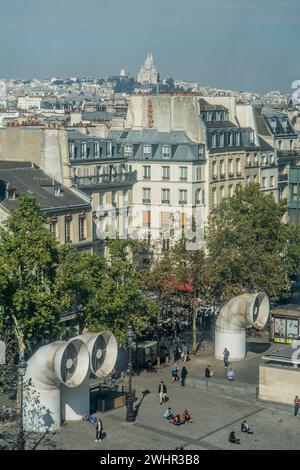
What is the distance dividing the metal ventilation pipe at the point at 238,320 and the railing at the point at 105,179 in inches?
677

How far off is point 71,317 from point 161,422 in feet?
53.8

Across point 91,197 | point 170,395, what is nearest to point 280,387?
point 170,395

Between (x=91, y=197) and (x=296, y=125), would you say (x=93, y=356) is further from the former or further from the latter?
(x=296, y=125)

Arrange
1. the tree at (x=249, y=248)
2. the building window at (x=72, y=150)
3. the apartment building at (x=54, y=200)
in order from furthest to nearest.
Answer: the building window at (x=72, y=150) → the apartment building at (x=54, y=200) → the tree at (x=249, y=248)

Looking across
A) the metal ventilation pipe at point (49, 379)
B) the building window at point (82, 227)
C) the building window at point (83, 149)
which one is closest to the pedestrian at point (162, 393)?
the metal ventilation pipe at point (49, 379)

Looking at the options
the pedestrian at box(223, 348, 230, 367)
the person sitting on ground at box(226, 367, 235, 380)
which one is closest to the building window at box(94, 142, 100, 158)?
the pedestrian at box(223, 348, 230, 367)

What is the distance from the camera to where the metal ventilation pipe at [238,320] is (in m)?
56.5

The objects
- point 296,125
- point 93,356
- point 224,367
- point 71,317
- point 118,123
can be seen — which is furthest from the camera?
point 296,125

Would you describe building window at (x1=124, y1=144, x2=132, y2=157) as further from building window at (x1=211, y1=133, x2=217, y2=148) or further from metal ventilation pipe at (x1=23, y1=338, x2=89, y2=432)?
metal ventilation pipe at (x1=23, y1=338, x2=89, y2=432)

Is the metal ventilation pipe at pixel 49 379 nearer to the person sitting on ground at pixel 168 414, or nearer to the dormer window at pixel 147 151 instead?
the person sitting on ground at pixel 168 414

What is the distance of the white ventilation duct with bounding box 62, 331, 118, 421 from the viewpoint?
4556 centimetres

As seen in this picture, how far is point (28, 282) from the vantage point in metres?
46.8

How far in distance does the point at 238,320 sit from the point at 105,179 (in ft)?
67.0
